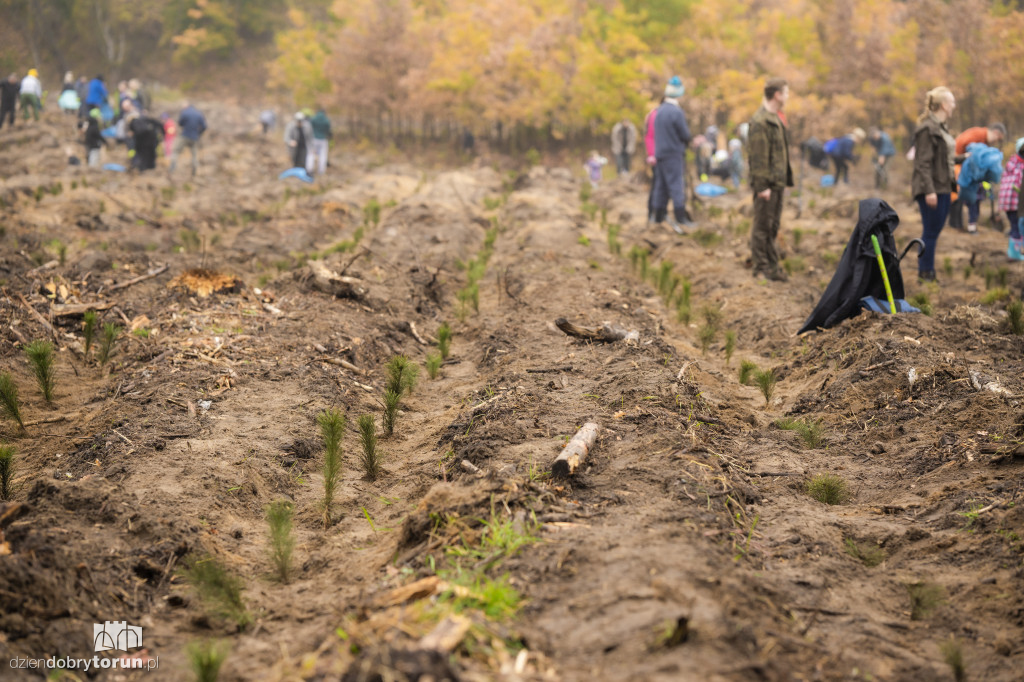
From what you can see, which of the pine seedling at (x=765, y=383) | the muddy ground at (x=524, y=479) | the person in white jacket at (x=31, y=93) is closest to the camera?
the muddy ground at (x=524, y=479)

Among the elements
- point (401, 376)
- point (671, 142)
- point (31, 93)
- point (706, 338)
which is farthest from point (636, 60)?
point (401, 376)

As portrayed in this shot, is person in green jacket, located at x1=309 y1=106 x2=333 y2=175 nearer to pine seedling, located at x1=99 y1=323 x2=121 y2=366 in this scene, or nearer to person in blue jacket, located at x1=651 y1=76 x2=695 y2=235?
person in blue jacket, located at x1=651 y1=76 x2=695 y2=235

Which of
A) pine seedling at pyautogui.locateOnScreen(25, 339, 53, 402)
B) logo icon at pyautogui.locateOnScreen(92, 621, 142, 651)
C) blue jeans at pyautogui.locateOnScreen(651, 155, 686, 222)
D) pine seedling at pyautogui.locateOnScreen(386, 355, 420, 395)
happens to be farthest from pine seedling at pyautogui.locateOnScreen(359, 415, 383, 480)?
blue jeans at pyautogui.locateOnScreen(651, 155, 686, 222)

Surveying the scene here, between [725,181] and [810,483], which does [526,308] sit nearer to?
[810,483]

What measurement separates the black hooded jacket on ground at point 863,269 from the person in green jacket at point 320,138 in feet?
58.6

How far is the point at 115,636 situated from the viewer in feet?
10.2

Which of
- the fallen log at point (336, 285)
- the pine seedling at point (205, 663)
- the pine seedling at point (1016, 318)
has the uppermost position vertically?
the fallen log at point (336, 285)

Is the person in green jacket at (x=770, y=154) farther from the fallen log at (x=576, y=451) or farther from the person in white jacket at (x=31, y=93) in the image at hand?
the person in white jacket at (x=31, y=93)

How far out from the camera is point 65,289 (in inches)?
313

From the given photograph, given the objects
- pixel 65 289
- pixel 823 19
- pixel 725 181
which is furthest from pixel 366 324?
pixel 823 19

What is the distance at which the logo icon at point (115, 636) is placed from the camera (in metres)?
3.06

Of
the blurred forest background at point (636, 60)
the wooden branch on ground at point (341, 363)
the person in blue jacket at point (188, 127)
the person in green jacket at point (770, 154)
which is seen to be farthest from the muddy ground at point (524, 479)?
the blurred forest background at point (636, 60)

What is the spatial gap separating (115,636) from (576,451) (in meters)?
2.33

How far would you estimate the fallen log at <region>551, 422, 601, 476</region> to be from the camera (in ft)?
13.1
